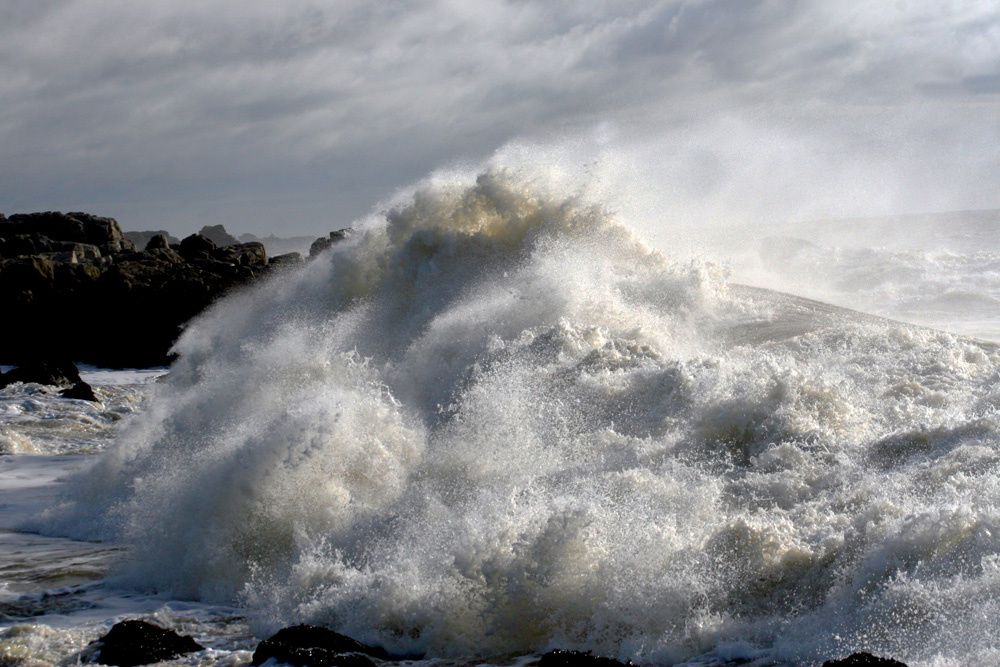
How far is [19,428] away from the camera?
15805 mm

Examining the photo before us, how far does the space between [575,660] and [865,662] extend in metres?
1.38

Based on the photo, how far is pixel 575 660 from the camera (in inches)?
205

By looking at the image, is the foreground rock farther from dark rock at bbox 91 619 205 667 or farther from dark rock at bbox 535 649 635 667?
dark rock at bbox 535 649 635 667

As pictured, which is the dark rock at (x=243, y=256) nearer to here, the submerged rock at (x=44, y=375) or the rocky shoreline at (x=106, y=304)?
the rocky shoreline at (x=106, y=304)

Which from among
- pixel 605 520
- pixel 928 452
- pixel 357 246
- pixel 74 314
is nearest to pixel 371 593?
pixel 605 520

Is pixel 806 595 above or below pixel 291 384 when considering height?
below

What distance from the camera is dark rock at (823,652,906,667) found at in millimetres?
4578

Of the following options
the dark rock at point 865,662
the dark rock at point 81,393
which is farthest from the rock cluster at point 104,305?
the dark rock at point 865,662

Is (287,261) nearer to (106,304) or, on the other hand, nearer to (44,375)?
(106,304)

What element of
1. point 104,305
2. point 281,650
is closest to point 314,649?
point 281,650

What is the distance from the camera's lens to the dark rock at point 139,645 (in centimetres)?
593

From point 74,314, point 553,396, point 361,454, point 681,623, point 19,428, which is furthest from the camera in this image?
point 74,314

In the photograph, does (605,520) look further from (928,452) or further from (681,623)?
(928,452)

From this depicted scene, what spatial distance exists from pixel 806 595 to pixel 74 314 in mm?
25560
